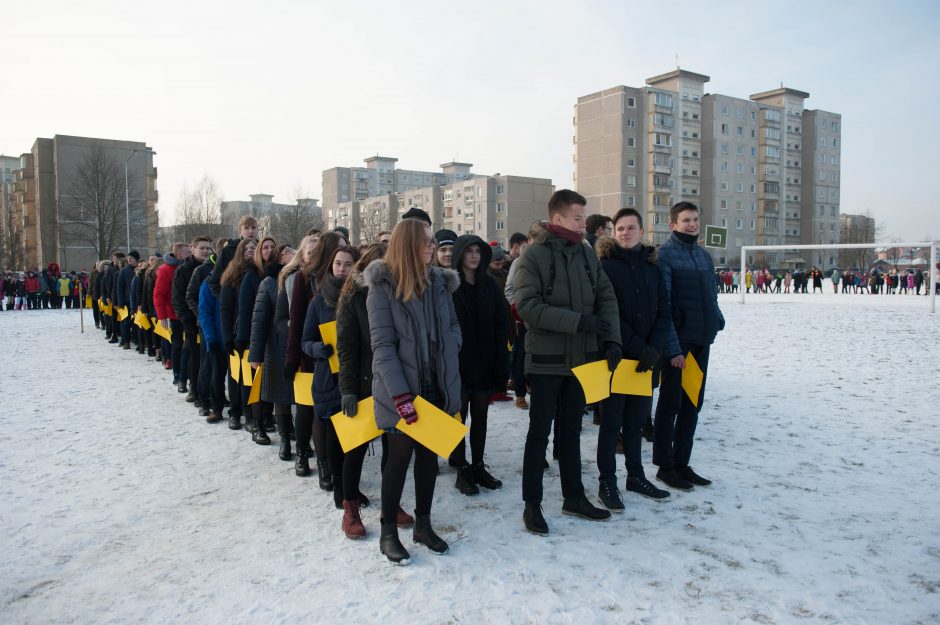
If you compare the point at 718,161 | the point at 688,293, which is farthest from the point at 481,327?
the point at 718,161

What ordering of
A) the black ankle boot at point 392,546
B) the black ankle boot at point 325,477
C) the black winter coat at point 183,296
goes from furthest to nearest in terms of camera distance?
the black winter coat at point 183,296 → the black ankle boot at point 325,477 → the black ankle boot at point 392,546

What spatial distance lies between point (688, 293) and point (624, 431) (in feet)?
3.84

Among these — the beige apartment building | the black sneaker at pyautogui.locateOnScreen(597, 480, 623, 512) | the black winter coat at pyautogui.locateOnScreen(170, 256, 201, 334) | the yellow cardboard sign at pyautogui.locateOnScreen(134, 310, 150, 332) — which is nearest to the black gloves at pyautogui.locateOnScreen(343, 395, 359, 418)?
the black sneaker at pyautogui.locateOnScreen(597, 480, 623, 512)

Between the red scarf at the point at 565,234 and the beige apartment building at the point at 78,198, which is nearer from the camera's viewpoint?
the red scarf at the point at 565,234

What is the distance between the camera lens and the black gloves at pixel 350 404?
387cm

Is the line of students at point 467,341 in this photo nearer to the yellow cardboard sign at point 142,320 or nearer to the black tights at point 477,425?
the black tights at point 477,425

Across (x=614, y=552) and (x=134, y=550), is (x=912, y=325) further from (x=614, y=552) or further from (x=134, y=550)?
(x=134, y=550)

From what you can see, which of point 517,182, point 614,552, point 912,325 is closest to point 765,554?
point 614,552

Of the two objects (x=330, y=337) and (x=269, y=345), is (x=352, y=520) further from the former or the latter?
(x=269, y=345)

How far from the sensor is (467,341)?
16.9ft

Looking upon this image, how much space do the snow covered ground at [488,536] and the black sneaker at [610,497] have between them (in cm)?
9

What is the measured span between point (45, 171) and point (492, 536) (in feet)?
205

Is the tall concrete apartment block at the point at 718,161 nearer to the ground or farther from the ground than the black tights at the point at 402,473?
farther from the ground

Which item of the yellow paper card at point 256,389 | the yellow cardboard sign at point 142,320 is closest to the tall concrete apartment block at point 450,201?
the yellow cardboard sign at point 142,320
